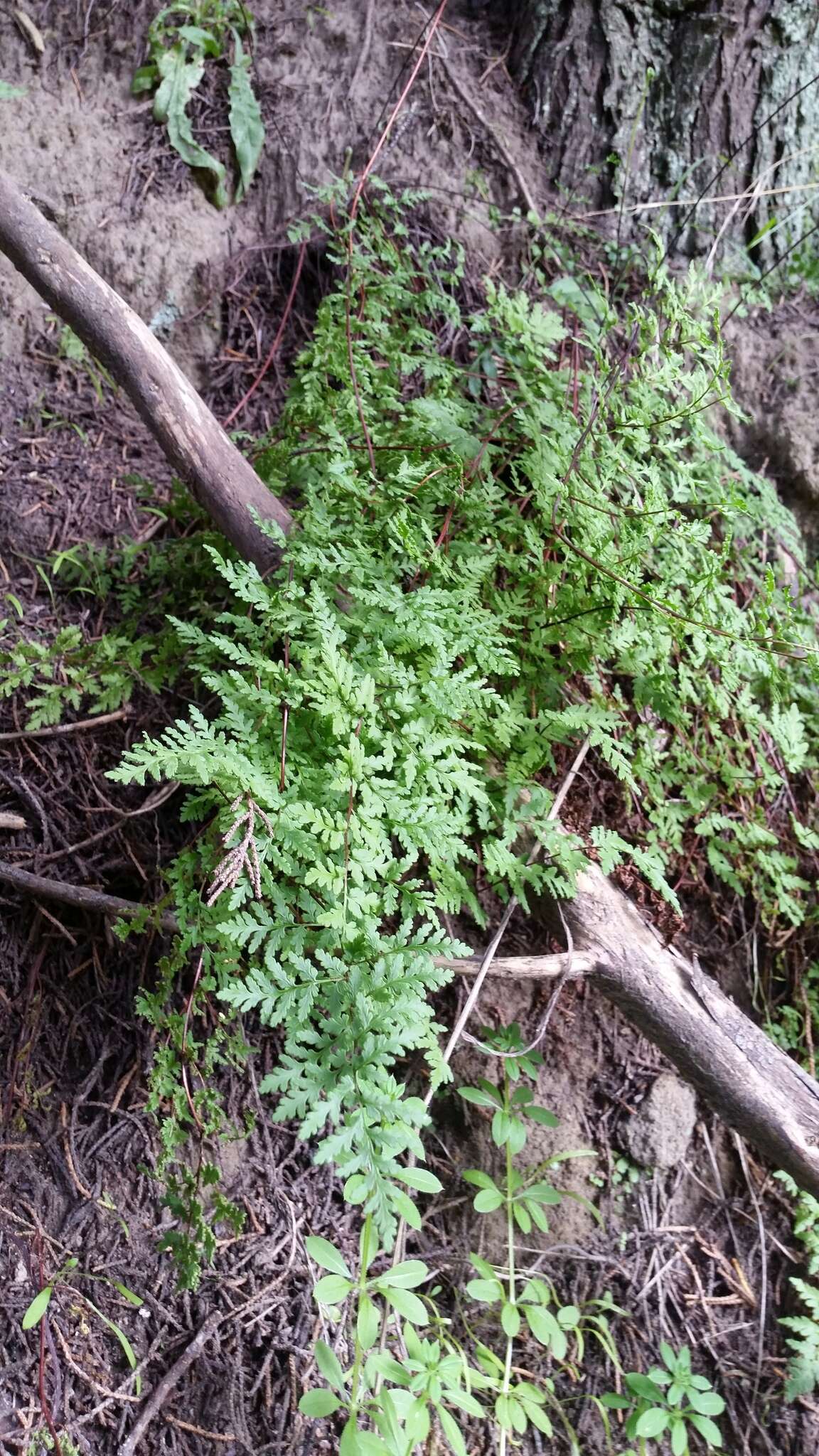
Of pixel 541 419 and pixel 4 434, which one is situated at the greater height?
pixel 541 419

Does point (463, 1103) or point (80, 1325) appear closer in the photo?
point (80, 1325)

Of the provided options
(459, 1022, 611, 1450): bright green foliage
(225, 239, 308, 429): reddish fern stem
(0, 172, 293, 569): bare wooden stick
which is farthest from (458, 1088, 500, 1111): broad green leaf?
(225, 239, 308, 429): reddish fern stem

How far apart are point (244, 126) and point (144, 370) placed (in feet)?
4.69

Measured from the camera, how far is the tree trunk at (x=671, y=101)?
358 centimetres

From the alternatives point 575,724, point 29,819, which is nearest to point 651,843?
point 575,724

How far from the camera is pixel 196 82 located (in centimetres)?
332

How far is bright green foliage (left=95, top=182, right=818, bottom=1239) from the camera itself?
5.85 feet

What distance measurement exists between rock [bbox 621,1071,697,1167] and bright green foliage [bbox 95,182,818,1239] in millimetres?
628

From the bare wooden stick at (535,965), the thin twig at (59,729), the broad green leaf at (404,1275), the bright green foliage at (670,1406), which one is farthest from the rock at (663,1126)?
the thin twig at (59,729)

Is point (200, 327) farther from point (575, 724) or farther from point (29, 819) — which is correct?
point (575, 724)

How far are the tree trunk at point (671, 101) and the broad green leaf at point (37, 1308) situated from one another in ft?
12.8

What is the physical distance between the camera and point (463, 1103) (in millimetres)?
2785

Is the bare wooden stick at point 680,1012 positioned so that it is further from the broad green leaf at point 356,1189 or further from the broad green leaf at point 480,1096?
the broad green leaf at point 356,1189

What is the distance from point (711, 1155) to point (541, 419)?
2291mm
